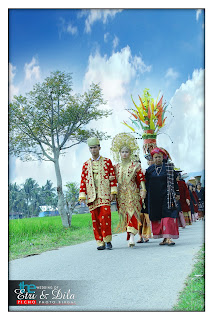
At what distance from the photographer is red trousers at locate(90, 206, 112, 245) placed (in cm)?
698

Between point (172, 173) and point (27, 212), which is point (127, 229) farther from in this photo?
point (27, 212)

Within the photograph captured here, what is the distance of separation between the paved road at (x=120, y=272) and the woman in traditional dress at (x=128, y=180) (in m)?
0.47

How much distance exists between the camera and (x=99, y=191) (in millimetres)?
7035

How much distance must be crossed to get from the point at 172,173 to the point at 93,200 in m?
1.23

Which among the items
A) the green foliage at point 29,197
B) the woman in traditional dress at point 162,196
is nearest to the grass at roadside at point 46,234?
the green foliage at point 29,197

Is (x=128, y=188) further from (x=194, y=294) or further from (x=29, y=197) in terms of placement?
(x=194, y=294)

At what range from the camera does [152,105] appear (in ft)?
23.1

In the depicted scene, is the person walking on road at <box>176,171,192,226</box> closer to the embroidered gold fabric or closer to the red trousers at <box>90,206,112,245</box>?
the embroidered gold fabric

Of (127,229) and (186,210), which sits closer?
(127,229)

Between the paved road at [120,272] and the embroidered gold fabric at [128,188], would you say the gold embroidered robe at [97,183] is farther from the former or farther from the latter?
the paved road at [120,272]

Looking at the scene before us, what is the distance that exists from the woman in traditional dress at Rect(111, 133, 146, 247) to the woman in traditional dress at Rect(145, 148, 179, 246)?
0.18 metres

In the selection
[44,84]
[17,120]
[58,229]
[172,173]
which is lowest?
[58,229]
